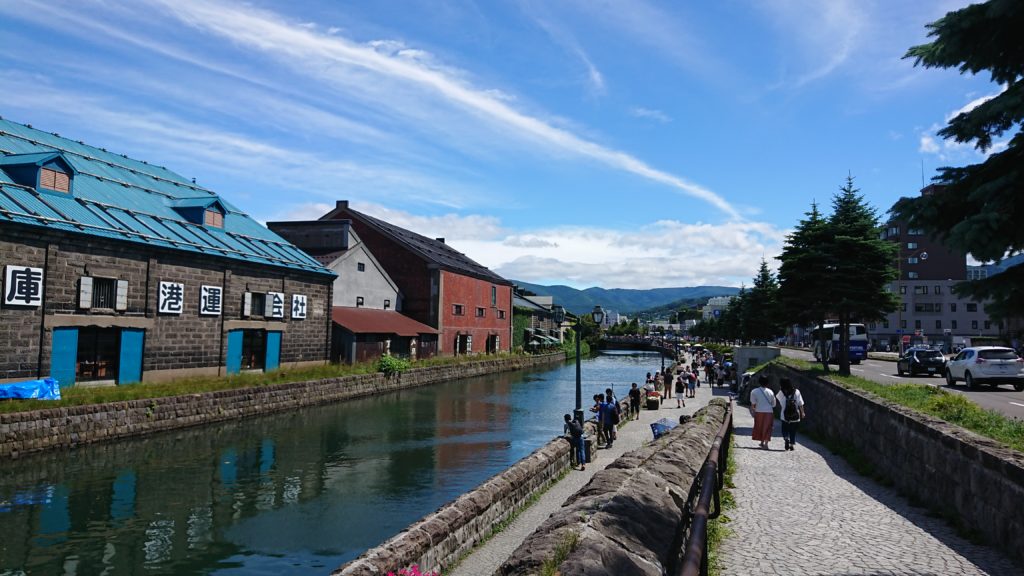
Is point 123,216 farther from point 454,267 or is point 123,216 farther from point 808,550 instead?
point 454,267

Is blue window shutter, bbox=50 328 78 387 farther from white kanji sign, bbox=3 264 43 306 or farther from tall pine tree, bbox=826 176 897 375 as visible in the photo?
tall pine tree, bbox=826 176 897 375

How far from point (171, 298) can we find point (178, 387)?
4834 mm

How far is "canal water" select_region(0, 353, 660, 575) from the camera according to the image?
37.1 ft

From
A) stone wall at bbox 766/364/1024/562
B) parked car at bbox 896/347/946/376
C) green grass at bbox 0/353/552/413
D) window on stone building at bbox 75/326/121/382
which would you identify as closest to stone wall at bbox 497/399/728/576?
stone wall at bbox 766/364/1024/562

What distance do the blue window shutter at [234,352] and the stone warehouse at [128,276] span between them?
0.08m

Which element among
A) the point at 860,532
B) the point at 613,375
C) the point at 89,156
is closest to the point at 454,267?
the point at 613,375

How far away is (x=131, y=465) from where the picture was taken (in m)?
17.7

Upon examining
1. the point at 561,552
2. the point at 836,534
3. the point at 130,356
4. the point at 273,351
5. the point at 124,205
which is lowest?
the point at 836,534

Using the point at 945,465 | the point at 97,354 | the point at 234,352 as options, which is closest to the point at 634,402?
the point at 945,465

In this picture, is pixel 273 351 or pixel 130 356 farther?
pixel 273 351

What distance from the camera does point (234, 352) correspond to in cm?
3178

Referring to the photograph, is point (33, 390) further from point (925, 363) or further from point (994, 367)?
point (925, 363)

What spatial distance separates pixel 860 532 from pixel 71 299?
80.5 ft

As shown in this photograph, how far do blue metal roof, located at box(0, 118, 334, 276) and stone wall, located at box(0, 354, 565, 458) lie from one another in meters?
6.59
